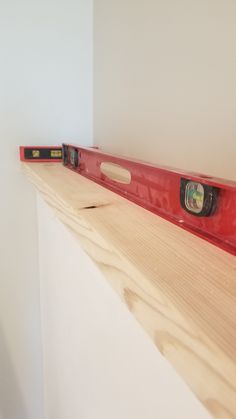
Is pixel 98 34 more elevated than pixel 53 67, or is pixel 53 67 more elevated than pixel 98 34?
pixel 98 34

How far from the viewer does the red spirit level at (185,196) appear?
11.3 inches

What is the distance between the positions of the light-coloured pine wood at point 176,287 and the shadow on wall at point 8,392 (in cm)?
113

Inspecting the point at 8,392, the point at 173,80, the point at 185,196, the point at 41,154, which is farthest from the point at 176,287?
Result: the point at 8,392

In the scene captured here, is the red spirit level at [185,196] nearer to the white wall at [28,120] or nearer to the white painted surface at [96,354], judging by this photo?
the white painted surface at [96,354]

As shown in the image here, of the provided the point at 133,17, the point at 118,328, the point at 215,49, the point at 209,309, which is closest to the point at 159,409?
the point at 118,328

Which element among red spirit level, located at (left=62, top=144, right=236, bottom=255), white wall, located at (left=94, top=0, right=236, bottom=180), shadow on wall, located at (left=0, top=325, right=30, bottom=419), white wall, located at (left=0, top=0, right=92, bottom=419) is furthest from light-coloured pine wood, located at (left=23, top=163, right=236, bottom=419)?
shadow on wall, located at (left=0, top=325, right=30, bottom=419)

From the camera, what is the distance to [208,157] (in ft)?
1.80

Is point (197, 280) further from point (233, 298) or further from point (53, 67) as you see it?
point (53, 67)

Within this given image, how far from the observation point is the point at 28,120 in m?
1.09

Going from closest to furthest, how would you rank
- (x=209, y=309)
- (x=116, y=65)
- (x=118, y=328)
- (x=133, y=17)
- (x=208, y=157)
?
(x=209, y=309) < (x=118, y=328) < (x=208, y=157) < (x=133, y=17) < (x=116, y=65)

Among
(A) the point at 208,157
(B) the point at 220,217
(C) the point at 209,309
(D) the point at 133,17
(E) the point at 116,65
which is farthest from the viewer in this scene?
(E) the point at 116,65

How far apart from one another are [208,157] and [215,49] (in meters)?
0.19

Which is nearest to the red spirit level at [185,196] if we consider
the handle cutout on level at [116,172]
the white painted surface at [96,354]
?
the handle cutout on level at [116,172]

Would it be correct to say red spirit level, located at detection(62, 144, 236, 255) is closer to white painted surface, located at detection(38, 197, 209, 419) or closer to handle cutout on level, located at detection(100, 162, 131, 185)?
handle cutout on level, located at detection(100, 162, 131, 185)
